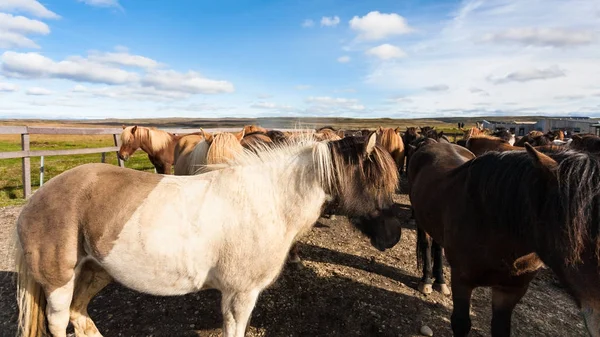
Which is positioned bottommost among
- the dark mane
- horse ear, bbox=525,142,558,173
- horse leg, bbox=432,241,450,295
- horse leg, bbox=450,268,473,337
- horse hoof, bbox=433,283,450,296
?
horse hoof, bbox=433,283,450,296

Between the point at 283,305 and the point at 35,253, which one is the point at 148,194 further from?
the point at 283,305

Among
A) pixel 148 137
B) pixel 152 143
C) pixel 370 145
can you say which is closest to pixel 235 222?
pixel 370 145

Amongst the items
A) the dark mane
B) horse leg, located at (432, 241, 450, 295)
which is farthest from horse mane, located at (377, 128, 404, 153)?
the dark mane

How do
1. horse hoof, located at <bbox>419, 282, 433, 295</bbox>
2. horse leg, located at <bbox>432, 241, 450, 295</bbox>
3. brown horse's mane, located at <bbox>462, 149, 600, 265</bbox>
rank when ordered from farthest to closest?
1. horse leg, located at <bbox>432, 241, 450, 295</bbox>
2. horse hoof, located at <bbox>419, 282, 433, 295</bbox>
3. brown horse's mane, located at <bbox>462, 149, 600, 265</bbox>

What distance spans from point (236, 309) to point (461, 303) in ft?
6.93

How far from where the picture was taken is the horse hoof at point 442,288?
4631 millimetres

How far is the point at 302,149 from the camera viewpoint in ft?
9.05

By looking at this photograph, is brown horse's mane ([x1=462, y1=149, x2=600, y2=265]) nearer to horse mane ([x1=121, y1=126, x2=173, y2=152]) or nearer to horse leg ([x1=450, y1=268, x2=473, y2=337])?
horse leg ([x1=450, y1=268, x2=473, y2=337])

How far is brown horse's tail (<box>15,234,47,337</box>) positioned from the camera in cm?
259

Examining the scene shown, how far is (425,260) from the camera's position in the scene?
15.8ft

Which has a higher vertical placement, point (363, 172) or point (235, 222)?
point (363, 172)

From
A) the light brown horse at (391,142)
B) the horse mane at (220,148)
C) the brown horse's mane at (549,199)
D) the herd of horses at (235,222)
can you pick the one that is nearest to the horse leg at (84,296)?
the herd of horses at (235,222)

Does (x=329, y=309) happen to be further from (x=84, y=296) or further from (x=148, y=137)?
(x=148, y=137)

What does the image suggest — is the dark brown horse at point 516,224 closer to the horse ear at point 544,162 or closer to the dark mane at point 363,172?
the horse ear at point 544,162
